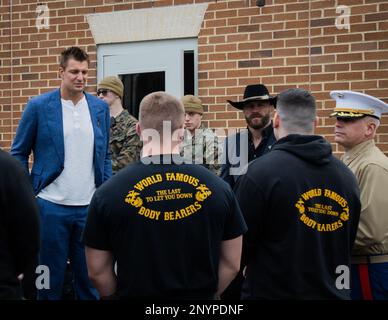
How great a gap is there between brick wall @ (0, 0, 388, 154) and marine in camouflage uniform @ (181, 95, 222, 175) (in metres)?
0.58

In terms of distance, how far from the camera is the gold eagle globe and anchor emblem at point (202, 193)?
2.90 metres

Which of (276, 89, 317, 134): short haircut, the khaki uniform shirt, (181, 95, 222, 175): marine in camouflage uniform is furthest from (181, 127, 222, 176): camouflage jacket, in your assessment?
(276, 89, 317, 134): short haircut

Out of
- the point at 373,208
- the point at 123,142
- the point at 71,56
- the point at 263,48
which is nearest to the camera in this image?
the point at 373,208

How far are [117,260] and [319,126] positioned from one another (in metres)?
3.55

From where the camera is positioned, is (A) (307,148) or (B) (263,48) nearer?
(A) (307,148)

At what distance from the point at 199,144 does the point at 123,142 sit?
2.21ft

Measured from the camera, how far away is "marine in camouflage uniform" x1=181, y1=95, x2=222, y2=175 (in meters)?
5.45

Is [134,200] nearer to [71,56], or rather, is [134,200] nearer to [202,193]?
[202,193]

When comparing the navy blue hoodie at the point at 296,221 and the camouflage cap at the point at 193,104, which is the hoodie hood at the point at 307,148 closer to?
the navy blue hoodie at the point at 296,221

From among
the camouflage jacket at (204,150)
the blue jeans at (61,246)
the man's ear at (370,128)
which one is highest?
the man's ear at (370,128)

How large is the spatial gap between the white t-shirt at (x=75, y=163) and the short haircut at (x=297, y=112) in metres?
1.88

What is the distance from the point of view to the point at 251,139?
203 inches

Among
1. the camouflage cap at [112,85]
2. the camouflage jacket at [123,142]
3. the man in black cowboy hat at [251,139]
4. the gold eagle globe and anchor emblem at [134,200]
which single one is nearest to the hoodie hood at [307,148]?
the gold eagle globe and anchor emblem at [134,200]

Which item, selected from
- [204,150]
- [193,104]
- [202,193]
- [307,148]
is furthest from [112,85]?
[202,193]
